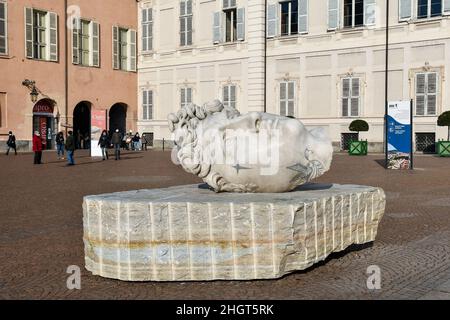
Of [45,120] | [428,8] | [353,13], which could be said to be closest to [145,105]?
[45,120]

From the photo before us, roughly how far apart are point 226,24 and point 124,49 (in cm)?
723

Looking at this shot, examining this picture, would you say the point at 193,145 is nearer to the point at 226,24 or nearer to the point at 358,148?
the point at 358,148

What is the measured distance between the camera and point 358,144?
27.2m

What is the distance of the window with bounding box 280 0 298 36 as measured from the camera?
31031mm

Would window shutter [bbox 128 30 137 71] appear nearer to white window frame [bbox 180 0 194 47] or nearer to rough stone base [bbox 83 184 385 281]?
white window frame [bbox 180 0 194 47]

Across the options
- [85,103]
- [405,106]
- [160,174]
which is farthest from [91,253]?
[85,103]

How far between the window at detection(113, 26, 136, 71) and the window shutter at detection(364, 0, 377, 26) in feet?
50.2

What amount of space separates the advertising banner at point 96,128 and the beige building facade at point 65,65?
2116 mm

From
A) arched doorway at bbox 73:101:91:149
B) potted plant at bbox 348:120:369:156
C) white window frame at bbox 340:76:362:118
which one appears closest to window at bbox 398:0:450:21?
white window frame at bbox 340:76:362:118

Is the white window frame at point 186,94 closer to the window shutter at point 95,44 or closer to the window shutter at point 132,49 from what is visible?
the window shutter at point 132,49

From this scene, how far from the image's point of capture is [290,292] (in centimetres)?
443

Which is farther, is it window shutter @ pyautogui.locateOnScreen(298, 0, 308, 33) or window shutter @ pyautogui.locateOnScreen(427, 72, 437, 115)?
window shutter @ pyautogui.locateOnScreen(298, 0, 308, 33)
